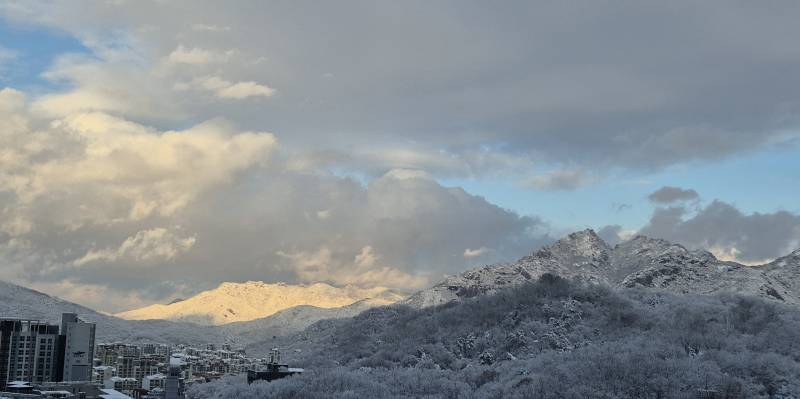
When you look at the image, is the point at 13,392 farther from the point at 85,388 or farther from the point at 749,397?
the point at 749,397

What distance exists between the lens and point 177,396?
182750 millimetres

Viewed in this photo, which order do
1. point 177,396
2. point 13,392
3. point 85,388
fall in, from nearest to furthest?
1. point 13,392
2. point 85,388
3. point 177,396

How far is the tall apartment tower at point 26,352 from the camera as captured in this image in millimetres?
187875

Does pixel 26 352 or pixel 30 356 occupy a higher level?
pixel 26 352

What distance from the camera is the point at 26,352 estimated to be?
7559 inches

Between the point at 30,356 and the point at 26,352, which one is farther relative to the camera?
the point at 30,356

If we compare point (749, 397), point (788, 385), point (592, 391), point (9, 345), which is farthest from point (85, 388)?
point (788, 385)

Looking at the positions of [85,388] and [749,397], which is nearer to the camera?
[85,388]

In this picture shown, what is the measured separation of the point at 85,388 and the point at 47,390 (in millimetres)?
8403

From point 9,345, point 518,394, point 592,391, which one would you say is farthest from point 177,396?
point 592,391

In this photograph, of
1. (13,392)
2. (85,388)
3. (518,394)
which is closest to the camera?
(13,392)

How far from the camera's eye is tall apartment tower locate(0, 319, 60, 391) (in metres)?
188

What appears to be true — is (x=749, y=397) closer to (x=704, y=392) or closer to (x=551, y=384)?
(x=704, y=392)

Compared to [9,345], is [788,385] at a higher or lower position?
lower
